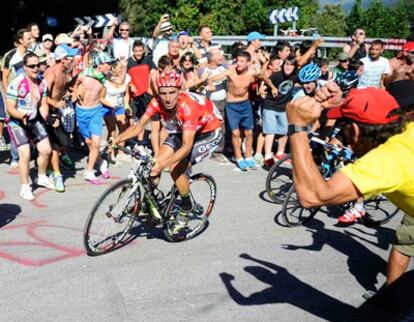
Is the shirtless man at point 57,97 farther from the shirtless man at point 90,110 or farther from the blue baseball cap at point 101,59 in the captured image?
the blue baseball cap at point 101,59

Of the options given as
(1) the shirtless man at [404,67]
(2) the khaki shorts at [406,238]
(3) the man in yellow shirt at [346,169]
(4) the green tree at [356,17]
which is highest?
(3) the man in yellow shirt at [346,169]

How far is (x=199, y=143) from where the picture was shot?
5930mm

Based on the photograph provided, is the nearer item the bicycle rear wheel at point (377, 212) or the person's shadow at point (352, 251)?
the person's shadow at point (352, 251)

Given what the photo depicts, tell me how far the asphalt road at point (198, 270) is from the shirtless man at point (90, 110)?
999mm

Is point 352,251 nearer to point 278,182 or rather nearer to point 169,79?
point 278,182

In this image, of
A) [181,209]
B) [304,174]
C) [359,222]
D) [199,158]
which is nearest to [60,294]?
[181,209]

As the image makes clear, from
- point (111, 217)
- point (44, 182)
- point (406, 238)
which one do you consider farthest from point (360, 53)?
point (111, 217)

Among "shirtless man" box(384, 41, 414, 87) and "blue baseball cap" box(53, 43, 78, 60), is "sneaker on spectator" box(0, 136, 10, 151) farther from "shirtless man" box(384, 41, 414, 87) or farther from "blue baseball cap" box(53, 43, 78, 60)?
"shirtless man" box(384, 41, 414, 87)

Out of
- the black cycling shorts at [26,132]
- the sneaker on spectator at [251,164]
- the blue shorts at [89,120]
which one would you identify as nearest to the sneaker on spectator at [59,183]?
the black cycling shorts at [26,132]

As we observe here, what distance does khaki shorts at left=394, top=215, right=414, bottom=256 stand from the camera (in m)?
4.41

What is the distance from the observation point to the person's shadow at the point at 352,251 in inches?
207

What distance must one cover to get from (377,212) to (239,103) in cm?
314

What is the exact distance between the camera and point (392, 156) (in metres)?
2.71

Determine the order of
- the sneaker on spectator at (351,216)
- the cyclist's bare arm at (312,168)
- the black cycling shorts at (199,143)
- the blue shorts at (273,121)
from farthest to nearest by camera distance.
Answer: the blue shorts at (273,121) → the sneaker on spectator at (351,216) → the black cycling shorts at (199,143) → the cyclist's bare arm at (312,168)
